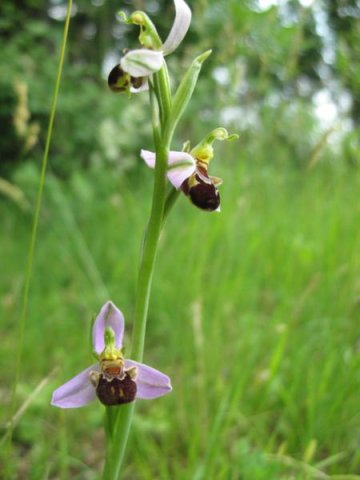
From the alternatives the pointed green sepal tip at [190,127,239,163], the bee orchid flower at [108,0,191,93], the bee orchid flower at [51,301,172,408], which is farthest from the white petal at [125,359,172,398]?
the bee orchid flower at [108,0,191,93]

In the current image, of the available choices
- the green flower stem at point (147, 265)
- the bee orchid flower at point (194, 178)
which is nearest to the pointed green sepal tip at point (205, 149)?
the bee orchid flower at point (194, 178)

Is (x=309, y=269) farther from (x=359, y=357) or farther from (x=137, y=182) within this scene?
(x=137, y=182)

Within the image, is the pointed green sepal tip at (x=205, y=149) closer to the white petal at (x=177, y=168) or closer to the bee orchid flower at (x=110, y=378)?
the white petal at (x=177, y=168)

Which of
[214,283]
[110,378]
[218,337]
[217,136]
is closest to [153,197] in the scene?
[217,136]

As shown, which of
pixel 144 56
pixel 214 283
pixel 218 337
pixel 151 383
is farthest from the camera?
pixel 214 283

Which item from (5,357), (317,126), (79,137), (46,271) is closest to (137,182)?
(79,137)

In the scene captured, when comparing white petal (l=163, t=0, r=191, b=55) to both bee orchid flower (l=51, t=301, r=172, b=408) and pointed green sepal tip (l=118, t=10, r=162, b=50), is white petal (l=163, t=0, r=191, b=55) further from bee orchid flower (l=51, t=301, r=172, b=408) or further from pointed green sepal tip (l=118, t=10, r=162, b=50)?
bee orchid flower (l=51, t=301, r=172, b=408)

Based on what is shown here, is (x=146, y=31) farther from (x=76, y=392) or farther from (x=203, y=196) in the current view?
(x=76, y=392)
